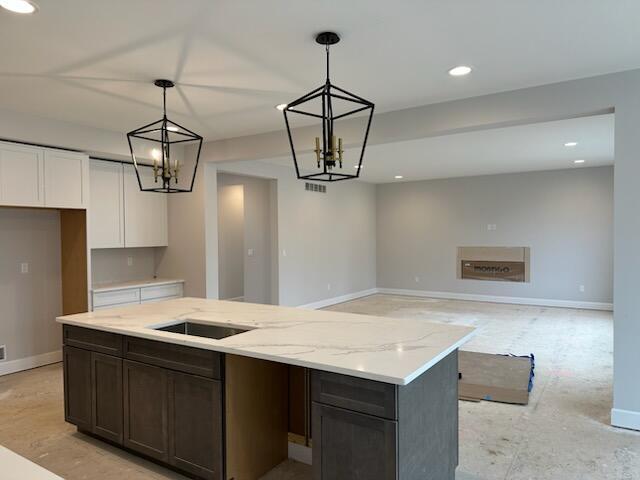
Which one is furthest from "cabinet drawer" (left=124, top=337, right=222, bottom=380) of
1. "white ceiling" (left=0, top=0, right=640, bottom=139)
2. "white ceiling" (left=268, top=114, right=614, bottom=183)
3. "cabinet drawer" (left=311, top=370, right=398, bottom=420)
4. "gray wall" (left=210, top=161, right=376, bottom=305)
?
"white ceiling" (left=268, top=114, right=614, bottom=183)

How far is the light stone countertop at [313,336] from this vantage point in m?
2.00

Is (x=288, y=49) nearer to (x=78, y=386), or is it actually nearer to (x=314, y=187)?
(x=78, y=386)

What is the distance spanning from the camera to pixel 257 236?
26.6ft

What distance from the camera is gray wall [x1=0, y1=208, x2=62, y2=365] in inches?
182

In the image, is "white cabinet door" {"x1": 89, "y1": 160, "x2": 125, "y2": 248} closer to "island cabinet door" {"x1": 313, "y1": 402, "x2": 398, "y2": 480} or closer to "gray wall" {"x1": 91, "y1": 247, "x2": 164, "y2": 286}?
"gray wall" {"x1": 91, "y1": 247, "x2": 164, "y2": 286}

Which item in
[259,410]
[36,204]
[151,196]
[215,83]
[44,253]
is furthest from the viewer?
[151,196]

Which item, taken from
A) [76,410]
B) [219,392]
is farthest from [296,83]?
[76,410]

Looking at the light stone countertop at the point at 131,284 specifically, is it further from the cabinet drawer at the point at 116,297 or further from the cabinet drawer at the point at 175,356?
the cabinet drawer at the point at 175,356

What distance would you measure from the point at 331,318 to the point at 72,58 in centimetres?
244

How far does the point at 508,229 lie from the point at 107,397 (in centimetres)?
804

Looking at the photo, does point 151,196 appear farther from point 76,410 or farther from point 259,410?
point 259,410

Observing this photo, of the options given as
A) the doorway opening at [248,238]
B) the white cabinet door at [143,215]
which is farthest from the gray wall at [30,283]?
the doorway opening at [248,238]

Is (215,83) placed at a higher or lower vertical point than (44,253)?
higher

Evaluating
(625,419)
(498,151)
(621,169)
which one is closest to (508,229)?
(498,151)
